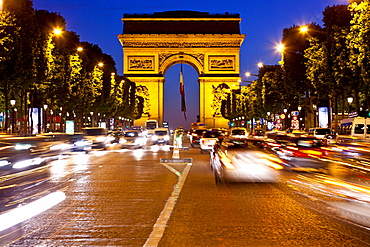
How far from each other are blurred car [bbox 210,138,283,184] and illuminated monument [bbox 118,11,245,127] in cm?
8858

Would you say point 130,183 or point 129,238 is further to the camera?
point 130,183

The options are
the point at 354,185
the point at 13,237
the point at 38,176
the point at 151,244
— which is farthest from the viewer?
the point at 38,176

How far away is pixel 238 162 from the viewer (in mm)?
14320

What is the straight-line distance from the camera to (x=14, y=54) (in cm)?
3972

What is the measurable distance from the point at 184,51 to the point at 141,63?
29.8ft

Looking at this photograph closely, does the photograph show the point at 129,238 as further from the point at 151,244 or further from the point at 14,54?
the point at 14,54

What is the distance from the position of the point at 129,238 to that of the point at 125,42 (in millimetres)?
98816

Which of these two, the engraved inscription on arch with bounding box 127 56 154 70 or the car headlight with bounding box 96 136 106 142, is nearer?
the car headlight with bounding box 96 136 106 142

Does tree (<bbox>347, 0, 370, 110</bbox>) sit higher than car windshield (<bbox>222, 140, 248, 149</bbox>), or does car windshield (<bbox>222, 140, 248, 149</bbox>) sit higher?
tree (<bbox>347, 0, 370, 110</bbox>)

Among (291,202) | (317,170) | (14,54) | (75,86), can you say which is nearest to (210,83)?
(75,86)

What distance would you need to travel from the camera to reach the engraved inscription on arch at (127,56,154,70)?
104375 millimetres

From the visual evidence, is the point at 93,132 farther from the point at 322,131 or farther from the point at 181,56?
the point at 181,56

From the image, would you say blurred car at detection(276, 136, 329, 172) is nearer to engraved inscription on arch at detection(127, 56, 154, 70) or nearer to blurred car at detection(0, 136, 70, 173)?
blurred car at detection(0, 136, 70, 173)

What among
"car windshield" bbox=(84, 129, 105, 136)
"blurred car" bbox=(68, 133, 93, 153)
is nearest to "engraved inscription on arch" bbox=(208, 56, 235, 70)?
"car windshield" bbox=(84, 129, 105, 136)
